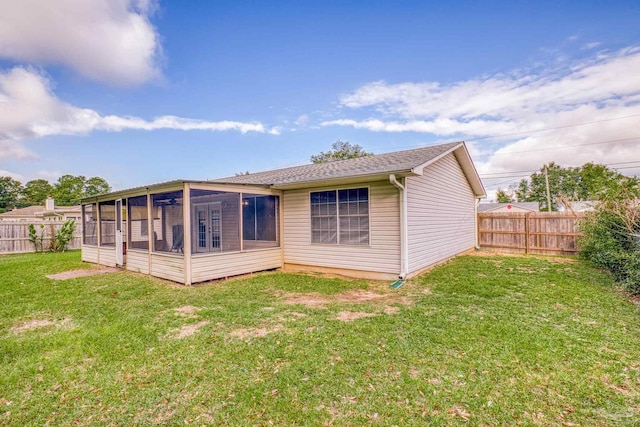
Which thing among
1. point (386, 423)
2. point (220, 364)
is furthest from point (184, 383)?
point (386, 423)

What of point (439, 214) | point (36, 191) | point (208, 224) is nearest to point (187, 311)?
point (208, 224)

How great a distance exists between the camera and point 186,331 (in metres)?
4.29

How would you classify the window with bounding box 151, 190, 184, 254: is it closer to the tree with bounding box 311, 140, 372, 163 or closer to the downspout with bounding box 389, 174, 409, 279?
the downspout with bounding box 389, 174, 409, 279

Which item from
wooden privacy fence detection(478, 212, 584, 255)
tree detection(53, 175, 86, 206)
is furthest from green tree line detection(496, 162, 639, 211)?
tree detection(53, 175, 86, 206)

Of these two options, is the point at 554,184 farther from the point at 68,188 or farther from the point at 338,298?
the point at 68,188

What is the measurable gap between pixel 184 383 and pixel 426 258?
6924 mm

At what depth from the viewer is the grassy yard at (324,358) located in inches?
98.9

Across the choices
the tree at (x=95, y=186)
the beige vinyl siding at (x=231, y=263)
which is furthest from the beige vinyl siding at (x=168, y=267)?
the tree at (x=95, y=186)

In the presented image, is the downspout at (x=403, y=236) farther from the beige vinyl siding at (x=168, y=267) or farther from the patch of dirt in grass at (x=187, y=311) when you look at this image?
the beige vinyl siding at (x=168, y=267)

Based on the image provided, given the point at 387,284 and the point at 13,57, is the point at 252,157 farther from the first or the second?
the point at 387,284

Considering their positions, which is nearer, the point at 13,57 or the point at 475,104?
the point at 13,57

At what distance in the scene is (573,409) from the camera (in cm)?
248

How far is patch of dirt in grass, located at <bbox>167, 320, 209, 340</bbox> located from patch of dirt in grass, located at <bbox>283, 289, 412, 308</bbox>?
1.66m

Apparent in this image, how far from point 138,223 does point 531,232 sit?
14.4m
